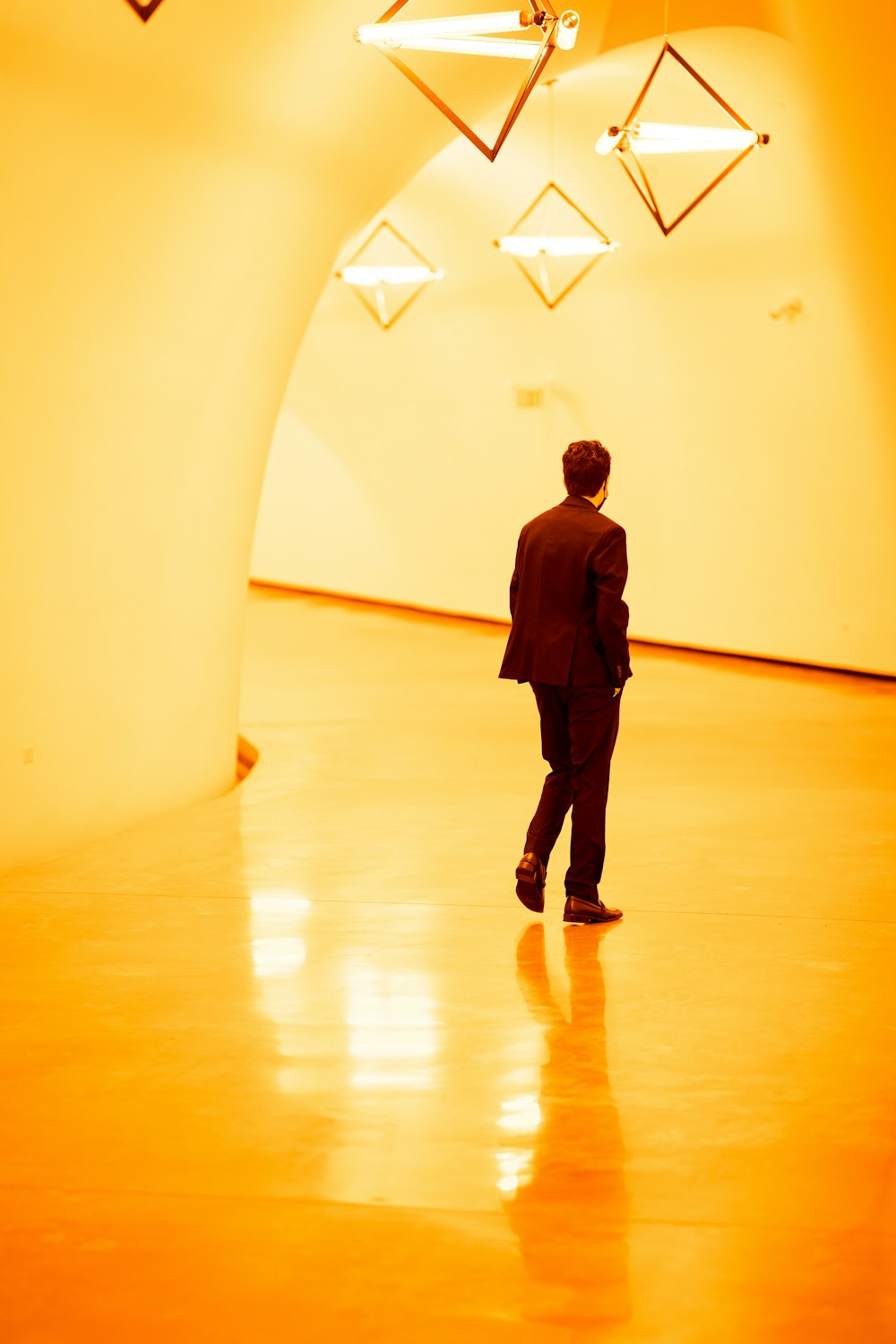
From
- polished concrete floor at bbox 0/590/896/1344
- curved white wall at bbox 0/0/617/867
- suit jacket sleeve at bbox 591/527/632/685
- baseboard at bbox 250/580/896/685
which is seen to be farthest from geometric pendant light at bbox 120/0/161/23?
baseboard at bbox 250/580/896/685

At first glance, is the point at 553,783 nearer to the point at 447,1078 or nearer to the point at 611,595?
the point at 611,595

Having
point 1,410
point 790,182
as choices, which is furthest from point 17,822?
point 790,182

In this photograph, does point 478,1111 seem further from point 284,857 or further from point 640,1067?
point 284,857

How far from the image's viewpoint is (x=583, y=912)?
5.57m

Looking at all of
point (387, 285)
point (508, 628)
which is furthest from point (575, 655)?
point (387, 285)

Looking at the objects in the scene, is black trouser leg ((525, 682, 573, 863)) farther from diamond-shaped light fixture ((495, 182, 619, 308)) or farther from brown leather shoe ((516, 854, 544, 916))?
diamond-shaped light fixture ((495, 182, 619, 308))

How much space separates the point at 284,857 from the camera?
6.58 meters

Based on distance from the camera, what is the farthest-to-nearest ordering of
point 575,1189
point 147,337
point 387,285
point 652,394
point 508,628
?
1. point 387,285
2. point 508,628
3. point 652,394
4. point 147,337
5. point 575,1189

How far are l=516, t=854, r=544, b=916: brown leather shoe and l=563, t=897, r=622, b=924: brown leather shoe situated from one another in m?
0.10

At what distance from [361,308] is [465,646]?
4912 millimetres

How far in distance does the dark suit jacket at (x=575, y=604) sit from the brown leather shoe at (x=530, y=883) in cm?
68

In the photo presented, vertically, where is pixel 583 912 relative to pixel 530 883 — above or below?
below

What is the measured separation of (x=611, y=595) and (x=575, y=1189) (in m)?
2.30

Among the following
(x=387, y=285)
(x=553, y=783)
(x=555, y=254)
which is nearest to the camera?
(x=553, y=783)
